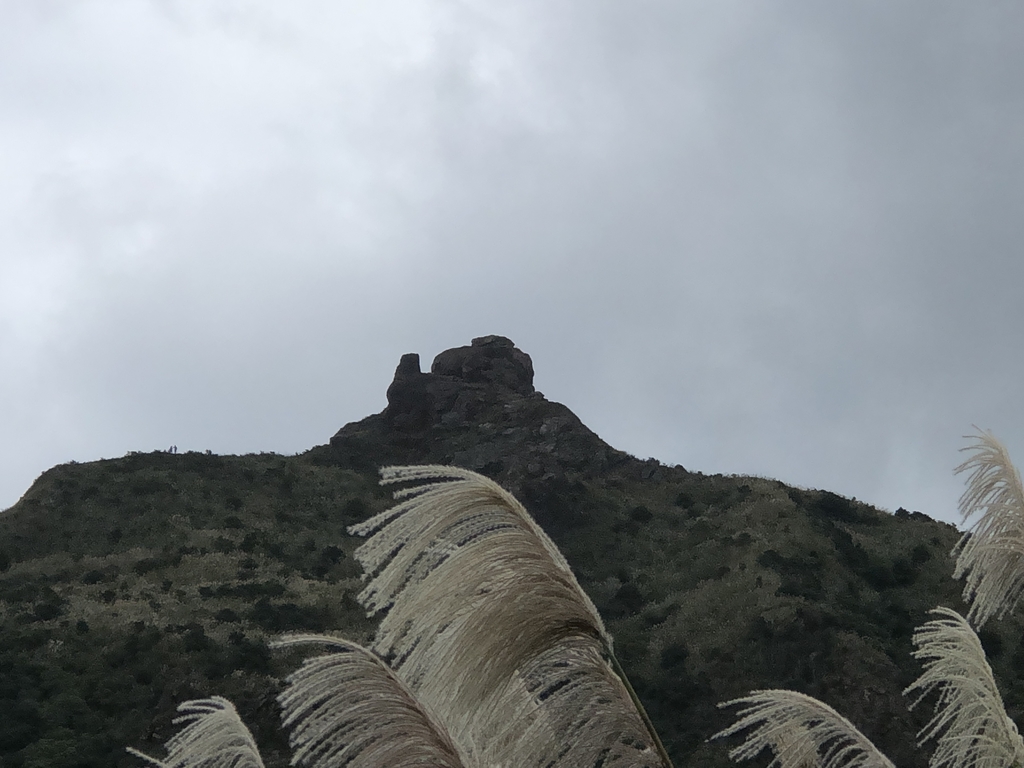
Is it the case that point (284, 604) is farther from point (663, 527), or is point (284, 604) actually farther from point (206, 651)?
point (663, 527)

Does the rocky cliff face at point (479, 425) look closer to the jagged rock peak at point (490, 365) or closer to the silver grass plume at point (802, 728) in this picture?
the jagged rock peak at point (490, 365)

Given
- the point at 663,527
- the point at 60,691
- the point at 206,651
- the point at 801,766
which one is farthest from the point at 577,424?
the point at 801,766

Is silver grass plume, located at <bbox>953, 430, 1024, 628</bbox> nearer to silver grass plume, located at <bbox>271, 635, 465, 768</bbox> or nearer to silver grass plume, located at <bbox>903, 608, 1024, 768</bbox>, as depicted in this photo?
silver grass plume, located at <bbox>903, 608, 1024, 768</bbox>

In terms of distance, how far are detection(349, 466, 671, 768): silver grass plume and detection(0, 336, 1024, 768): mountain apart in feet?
88.3

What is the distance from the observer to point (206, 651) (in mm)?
33906

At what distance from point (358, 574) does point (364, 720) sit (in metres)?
40.8

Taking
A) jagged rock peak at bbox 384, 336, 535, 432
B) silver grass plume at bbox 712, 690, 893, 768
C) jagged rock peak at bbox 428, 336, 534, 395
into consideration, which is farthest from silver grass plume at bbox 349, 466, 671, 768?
jagged rock peak at bbox 428, 336, 534, 395

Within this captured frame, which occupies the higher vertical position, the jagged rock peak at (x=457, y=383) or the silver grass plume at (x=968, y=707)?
the jagged rock peak at (x=457, y=383)

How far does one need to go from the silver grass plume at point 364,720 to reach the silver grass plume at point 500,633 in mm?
58

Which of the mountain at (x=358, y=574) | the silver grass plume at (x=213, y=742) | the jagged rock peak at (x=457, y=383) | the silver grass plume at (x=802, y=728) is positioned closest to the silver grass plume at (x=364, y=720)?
the silver grass plume at (x=213, y=742)

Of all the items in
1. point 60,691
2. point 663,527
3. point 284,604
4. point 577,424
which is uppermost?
point 577,424

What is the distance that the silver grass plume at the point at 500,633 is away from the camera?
280 centimetres

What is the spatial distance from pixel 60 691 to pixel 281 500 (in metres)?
24.3

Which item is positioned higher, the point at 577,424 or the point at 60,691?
the point at 577,424
